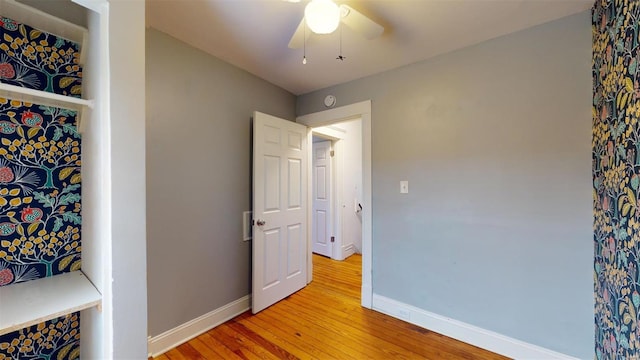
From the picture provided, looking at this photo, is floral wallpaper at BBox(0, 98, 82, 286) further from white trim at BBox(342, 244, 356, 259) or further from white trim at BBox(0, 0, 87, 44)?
white trim at BBox(342, 244, 356, 259)

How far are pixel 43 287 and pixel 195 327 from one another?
1258 millimetres

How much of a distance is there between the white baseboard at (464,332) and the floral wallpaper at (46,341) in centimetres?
219

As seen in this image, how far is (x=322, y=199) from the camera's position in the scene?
4.25 metres

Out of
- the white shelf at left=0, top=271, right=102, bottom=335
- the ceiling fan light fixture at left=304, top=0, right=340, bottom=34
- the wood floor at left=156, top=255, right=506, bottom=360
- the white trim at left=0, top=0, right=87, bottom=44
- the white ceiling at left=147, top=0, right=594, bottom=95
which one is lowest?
the wood floor at left=156, top=255, right=506, bottom=360

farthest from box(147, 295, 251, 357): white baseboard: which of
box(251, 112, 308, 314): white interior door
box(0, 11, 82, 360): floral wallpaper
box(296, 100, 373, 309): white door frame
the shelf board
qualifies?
the shelf board

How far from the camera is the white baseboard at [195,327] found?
5.98ft

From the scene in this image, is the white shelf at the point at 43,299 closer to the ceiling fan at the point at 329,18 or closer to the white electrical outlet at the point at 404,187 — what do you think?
the ceiling fan at the point at 329,18

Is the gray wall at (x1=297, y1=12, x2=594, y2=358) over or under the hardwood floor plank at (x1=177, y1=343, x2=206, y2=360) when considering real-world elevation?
over

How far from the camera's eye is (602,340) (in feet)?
4.87

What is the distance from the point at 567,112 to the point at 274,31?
208 cm

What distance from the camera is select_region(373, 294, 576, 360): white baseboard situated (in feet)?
5.78

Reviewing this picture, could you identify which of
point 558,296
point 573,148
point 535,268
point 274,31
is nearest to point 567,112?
point 573,148

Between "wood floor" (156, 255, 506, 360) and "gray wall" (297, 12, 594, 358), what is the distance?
0.26m

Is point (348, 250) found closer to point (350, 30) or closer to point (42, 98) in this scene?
point (350, 30)
